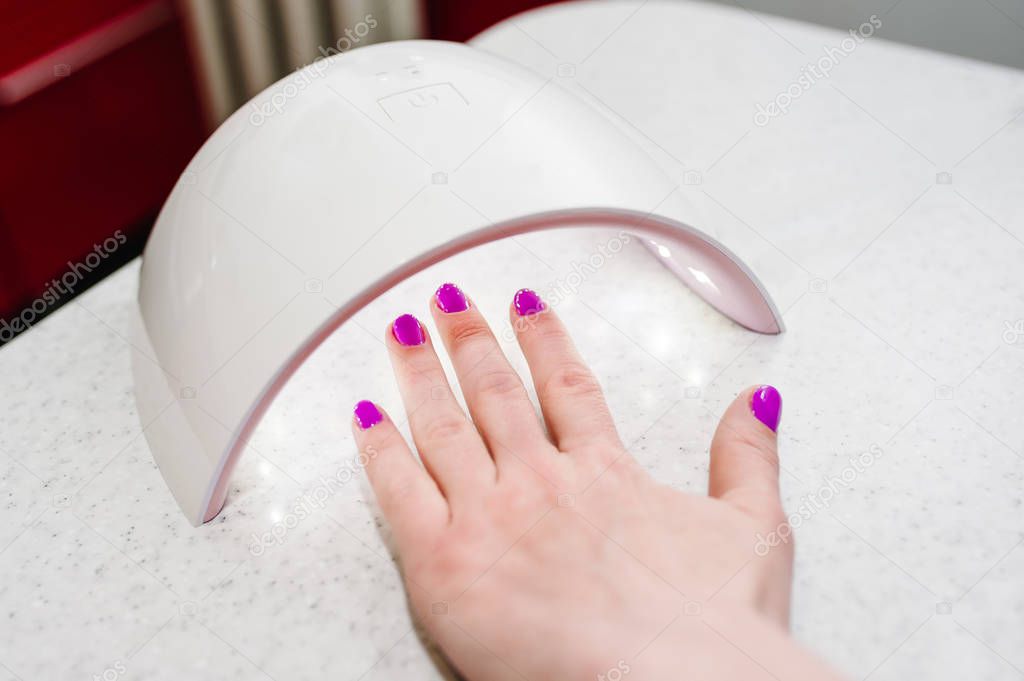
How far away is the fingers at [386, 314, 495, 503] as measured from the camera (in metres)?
0.51

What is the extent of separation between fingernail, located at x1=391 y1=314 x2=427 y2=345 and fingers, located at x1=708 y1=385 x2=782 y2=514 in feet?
0.69

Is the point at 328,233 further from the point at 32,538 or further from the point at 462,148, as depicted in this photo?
the point at 32,538

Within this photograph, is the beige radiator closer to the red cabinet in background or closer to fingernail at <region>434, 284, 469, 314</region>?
the red cabinet in background

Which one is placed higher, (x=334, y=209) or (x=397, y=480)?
(x=334, y=209)

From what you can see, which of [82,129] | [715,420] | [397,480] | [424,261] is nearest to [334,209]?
[424,261]

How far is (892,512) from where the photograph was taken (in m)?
0.53

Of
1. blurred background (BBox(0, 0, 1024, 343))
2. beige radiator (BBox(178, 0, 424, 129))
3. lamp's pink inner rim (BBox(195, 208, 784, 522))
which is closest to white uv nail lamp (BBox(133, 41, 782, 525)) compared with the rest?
lamp's pink inner rim (BBox(195, 208, 784, 522))

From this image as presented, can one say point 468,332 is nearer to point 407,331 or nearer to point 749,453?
point 407,331

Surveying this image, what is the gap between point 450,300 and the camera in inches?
24.2

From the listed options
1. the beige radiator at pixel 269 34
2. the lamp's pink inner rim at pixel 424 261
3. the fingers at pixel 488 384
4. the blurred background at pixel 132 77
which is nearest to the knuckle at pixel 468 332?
the fingers at pixel 488 384

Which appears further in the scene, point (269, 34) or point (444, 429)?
point (269, 34)

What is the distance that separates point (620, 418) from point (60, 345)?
44 cm

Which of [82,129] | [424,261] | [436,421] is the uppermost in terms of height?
[424,261]

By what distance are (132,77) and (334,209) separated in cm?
95
